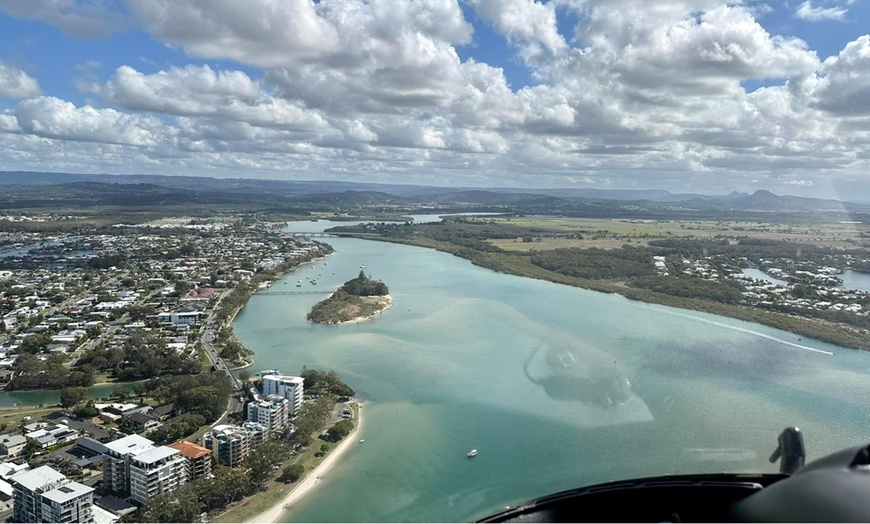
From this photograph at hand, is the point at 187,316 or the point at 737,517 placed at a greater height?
the point at 737,517

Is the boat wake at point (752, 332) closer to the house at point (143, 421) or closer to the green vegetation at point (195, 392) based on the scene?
the green vegetation at point (195, 392)

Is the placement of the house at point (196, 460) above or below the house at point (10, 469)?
above

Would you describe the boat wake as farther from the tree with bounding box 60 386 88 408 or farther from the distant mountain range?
the distant mountain range

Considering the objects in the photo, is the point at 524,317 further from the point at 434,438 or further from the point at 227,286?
the point at 227,286

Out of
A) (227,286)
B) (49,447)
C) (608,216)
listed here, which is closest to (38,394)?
(49,447)

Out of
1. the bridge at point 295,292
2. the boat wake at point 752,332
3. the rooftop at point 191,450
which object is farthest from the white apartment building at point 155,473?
the bridge at point 295,292
